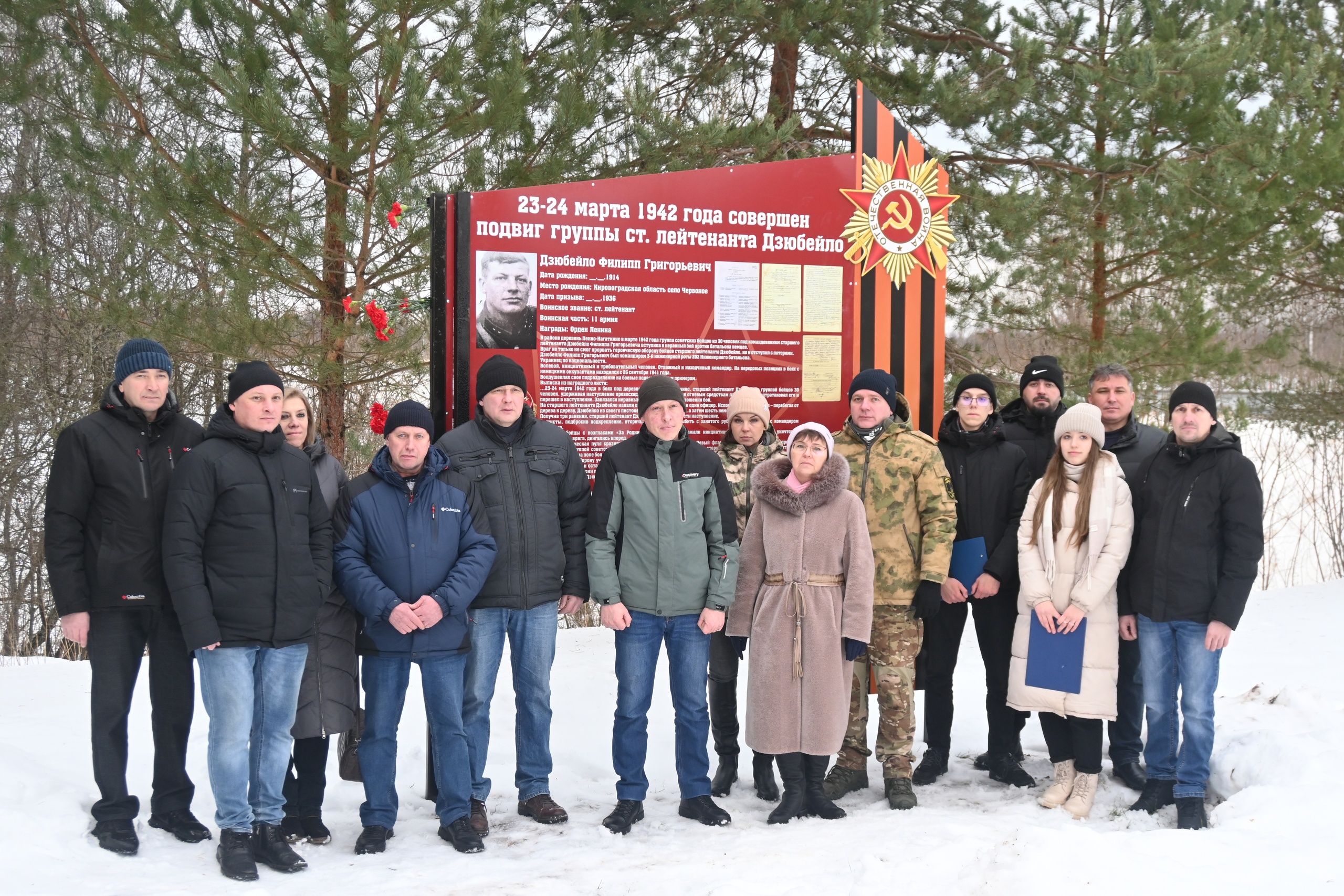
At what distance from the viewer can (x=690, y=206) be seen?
16.7 ft

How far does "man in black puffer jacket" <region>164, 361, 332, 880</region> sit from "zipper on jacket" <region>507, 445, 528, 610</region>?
776mm

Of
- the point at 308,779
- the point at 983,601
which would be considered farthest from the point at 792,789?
the point at 308,779

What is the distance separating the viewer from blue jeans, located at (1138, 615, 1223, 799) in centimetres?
401

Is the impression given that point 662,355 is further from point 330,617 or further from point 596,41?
point 596,41

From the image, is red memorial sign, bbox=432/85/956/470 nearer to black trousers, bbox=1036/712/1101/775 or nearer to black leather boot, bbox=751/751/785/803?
black leather boot, bbox=751/751/785/803

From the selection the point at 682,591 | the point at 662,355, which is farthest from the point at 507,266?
the point at 682,591

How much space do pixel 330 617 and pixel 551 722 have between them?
7.10ft

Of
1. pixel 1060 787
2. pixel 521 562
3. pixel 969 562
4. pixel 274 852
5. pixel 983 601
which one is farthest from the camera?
pixel 983 601

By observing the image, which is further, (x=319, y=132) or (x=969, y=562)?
(x=319, y=132)

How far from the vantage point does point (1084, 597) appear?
4109 mm

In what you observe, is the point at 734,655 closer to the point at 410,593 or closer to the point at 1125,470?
the point at 410,593

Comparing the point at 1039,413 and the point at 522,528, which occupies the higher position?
the point at 1039,413

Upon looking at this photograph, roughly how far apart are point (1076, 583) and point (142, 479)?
12.3ft

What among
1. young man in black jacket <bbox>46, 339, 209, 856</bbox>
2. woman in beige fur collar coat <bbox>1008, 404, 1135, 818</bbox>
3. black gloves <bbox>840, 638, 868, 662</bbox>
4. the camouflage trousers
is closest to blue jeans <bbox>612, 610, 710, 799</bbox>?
black gloves <bbox>840, 638, 868, 662</bbox>
